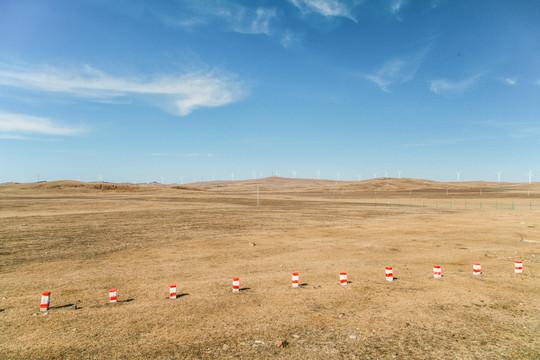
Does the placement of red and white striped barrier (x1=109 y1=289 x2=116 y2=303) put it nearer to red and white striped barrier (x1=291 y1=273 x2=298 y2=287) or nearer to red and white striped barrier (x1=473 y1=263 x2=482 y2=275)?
red and white striped barrier (x1=291 y1=273 x2=298 y2=287)

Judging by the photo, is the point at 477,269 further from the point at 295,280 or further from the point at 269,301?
the point at 269,301

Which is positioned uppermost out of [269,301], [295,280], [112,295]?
[295,280]

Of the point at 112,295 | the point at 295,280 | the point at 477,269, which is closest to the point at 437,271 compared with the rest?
the point at 477,269

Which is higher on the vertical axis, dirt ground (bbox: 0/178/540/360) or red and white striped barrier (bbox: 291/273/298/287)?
red and white striped barrier (bbox: 291/273/298/287)

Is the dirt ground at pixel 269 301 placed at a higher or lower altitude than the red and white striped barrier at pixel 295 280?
lower

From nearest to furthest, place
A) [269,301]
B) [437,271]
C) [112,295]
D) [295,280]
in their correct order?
[112,295]
[269,301]
[295,280]
[437,271]

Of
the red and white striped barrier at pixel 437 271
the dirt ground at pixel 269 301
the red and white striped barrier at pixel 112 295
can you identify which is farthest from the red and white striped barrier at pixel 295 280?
the red and white striped barrier at pixel 112 295

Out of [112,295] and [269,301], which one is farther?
[269,301]

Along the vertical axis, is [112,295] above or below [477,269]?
below

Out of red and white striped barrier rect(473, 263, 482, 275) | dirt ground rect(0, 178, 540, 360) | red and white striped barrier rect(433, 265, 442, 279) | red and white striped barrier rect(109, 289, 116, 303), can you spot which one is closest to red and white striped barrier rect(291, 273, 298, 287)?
dirt ground rect(0, 178, 540, 360)

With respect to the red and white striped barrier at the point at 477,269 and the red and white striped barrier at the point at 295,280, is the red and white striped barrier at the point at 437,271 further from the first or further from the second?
the red and white striped barrier at the point at 295,280

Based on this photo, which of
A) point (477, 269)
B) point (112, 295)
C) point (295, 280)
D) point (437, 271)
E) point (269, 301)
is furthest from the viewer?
point (477, 269)

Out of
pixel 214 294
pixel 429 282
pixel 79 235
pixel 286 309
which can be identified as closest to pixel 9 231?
pixel 79 235

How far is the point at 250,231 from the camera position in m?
29.1
